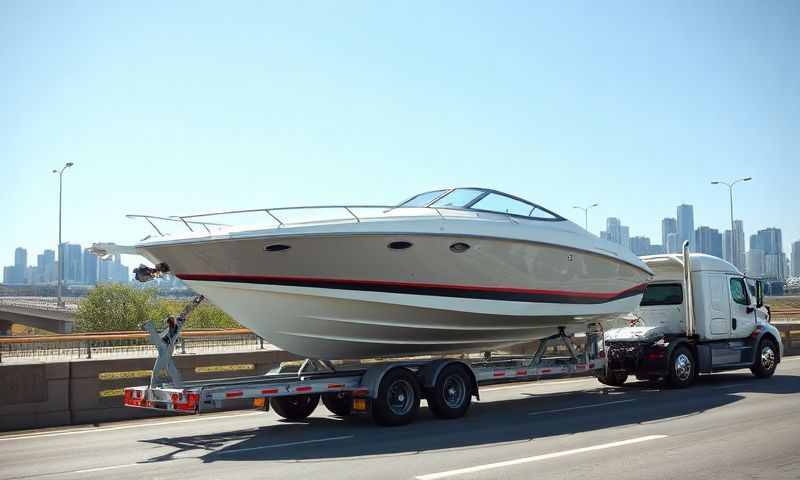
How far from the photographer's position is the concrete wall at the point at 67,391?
11.5 meters

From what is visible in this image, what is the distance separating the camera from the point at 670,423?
34.3 feet

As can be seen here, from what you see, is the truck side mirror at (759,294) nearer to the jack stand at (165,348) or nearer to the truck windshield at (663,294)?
the truck windshield at (663,294)

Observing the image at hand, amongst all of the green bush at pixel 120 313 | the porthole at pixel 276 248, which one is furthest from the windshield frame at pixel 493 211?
the green bush at pixel 120 313

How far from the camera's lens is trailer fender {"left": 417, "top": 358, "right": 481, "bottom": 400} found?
11.3 m

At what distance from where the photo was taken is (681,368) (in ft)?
50.1

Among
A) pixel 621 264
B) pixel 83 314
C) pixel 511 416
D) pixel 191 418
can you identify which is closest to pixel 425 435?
pixel 511 416

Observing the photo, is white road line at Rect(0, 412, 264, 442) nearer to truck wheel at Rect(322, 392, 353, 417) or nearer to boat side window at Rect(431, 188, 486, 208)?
truck wheel at Rect(322, 392, 353, 417)

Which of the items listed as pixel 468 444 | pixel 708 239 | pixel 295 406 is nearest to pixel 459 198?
pixel 295 406

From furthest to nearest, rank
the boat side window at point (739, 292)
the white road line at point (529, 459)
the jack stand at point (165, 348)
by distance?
1. the boat side window at point (739, 292)
2. the jack stand at point (165, 348)
3. the white road line at point (529, 459)

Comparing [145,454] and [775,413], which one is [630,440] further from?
[145,454]

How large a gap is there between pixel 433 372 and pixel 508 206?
122 inches

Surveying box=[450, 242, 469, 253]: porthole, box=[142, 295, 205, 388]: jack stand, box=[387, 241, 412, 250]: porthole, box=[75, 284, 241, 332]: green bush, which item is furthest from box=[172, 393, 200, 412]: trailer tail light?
box=[75, 284, 241, 332]: green bush

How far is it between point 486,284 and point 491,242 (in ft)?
2.24

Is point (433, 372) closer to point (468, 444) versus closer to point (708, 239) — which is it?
point (468, 444)
